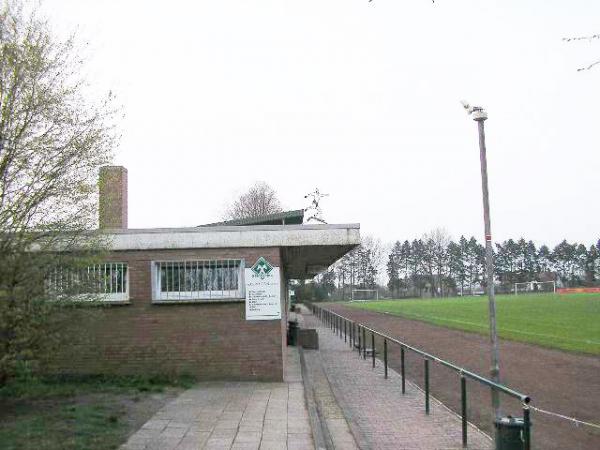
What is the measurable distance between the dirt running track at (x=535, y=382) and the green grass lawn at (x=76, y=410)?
15.3 ft

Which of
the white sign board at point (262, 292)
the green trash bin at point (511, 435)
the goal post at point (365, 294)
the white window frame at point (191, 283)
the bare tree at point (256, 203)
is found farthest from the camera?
the goal post at point (365, 294)

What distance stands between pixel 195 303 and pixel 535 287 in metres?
113

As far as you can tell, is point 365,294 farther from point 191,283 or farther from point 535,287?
point 191,283

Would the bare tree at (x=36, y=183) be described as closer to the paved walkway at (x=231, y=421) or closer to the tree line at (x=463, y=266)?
the paved walkway at (x=231, y=421)

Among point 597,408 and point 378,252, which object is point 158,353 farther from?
point 378,252

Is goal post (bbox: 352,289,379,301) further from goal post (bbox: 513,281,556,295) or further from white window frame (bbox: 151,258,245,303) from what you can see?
white window frame (bbox: 151,258,245,303)

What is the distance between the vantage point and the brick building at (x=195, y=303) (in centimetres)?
1273

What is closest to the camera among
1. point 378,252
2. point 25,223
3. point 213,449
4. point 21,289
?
point 213,449

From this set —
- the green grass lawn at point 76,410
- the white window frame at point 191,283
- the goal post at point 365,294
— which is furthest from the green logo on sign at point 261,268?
the goal post at point 365,294

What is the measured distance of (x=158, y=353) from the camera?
12742mm

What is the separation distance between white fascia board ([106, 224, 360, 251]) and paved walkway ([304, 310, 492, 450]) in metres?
2.80

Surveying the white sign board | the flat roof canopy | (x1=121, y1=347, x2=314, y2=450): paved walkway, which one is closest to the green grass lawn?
(x1=121, y1=347, x2=314, y2=450): paved walkway

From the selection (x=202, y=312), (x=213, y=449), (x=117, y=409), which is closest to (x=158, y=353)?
(x=202, y=312)

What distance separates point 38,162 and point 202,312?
15.4ft
